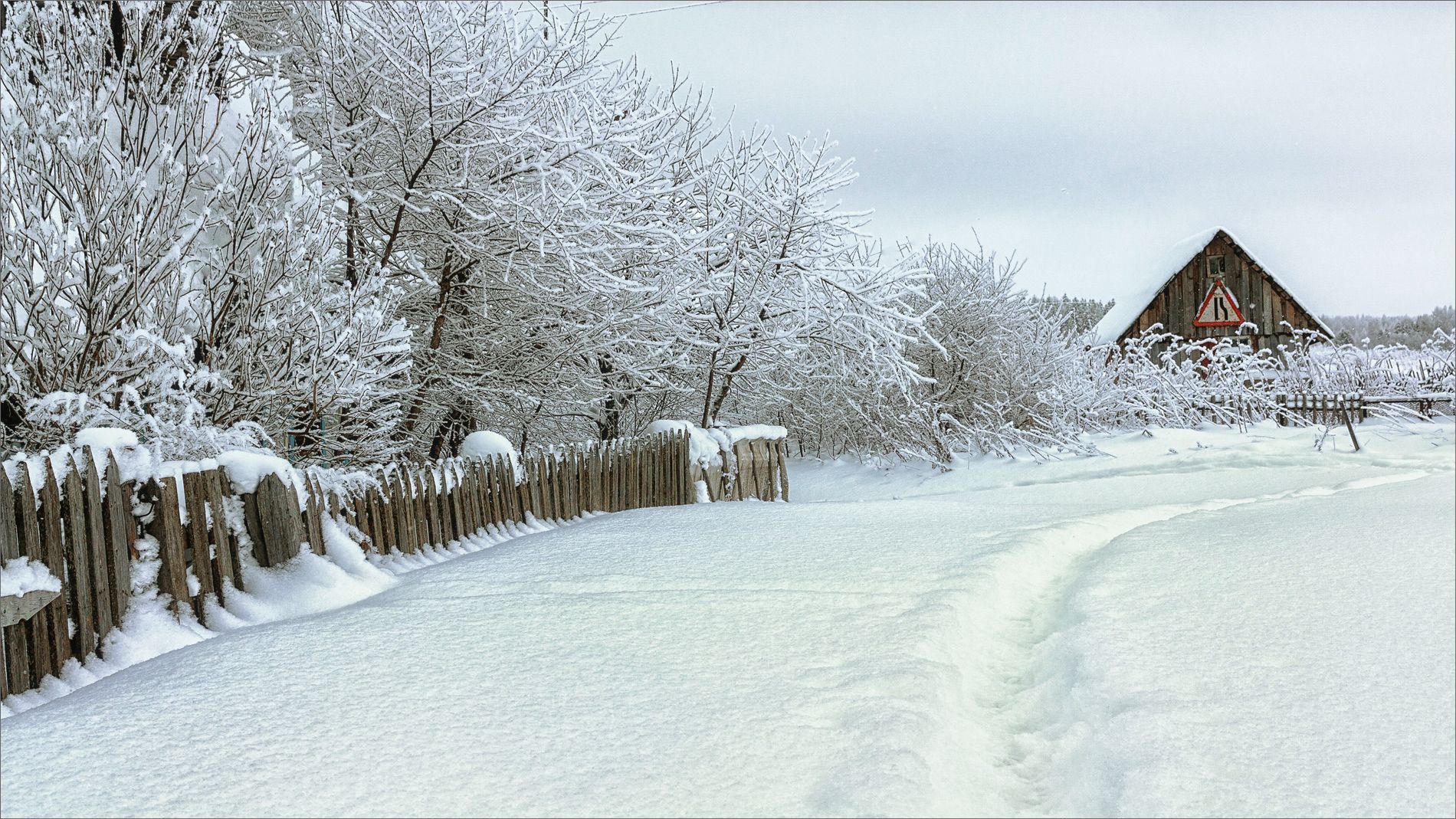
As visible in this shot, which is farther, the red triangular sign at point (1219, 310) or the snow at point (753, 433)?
the red triangular sign at point (1219, 310)

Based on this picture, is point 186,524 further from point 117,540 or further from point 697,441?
point 697,441

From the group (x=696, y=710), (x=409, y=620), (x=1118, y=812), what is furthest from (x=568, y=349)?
(x=1118, y=812)

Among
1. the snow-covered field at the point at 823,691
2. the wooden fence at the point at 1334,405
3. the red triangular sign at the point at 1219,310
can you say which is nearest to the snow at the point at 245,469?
the snow-covered field at the point at 823,691

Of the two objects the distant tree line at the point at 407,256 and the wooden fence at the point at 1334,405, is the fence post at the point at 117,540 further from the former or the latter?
the wooden fence at the point at 1334,405

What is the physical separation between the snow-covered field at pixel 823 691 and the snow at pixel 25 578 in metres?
0.41

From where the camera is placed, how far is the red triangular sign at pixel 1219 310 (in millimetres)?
25172

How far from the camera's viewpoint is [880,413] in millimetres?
14289

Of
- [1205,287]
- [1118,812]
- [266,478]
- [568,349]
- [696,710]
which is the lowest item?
[1118,812]

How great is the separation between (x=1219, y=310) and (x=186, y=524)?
1037 inches

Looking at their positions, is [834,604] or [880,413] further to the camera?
[880,413]

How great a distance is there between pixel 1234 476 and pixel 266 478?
→ 30.3ft

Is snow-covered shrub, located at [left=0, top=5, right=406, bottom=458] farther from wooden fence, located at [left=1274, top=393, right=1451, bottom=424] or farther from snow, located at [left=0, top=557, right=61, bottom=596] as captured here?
wooden fence, located at [left=1274, top=393, right=1451, bottom=424]

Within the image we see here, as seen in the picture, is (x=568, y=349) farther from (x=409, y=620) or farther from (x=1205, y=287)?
(x=1205, y=287)

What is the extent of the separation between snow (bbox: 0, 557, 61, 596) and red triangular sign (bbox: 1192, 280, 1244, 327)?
25.5 m
